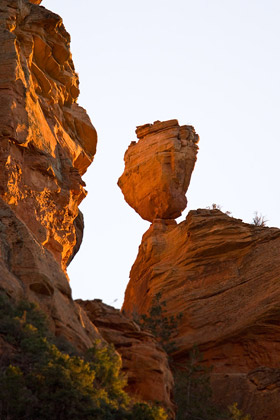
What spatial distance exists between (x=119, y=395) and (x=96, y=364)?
0.97 m

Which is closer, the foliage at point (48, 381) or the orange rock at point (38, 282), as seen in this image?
the foliage at point (48, 381)

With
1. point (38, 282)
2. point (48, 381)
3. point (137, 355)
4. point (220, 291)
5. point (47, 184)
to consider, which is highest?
point (220, 291)

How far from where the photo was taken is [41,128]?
29.5 metres

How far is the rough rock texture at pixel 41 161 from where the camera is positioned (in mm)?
20719

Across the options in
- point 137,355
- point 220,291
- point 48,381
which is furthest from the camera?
point 220,291

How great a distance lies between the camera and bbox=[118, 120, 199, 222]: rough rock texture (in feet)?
155

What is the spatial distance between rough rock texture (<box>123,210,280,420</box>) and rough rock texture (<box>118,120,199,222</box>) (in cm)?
363

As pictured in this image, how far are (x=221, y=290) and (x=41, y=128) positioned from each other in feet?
44.1

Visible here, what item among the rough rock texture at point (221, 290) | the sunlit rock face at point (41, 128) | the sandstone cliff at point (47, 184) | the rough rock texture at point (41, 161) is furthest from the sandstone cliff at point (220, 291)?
the sunlit rock face at point (41, 128)

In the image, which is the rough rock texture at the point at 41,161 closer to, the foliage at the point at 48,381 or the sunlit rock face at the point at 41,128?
the sunlit rock face at the point at 41,128

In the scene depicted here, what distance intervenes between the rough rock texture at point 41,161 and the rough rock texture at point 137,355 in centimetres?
141

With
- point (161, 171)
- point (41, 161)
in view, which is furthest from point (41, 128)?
point (161, 171)

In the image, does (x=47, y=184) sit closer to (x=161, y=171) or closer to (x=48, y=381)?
(x=48, y=381)

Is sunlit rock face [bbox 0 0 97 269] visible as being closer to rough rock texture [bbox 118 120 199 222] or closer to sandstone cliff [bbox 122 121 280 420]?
sandstone cliff [bbox 122 121 280 420]
